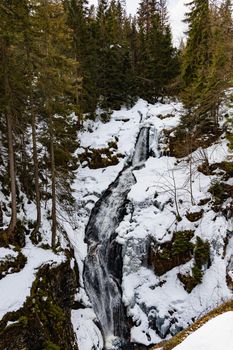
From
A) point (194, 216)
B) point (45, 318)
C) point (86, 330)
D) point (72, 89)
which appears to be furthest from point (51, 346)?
point (72, 89)

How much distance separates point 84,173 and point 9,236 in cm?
1086

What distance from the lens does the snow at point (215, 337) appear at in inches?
137

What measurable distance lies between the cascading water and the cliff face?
2086 millimetres

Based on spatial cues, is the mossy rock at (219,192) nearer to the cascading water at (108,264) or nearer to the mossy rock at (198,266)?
the mossy rock at (198,266)

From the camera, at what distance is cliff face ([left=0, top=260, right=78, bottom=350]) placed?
36.3 feet

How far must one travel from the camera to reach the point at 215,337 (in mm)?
3627

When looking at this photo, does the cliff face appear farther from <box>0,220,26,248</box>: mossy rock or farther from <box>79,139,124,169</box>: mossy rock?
<box>79,139,124,169</box>: mossy rock

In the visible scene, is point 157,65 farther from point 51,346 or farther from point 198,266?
point 51,346

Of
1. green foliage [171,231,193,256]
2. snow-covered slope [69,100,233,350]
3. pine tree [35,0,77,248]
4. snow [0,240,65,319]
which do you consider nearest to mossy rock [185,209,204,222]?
snow-covered slope [69,100,233,350]

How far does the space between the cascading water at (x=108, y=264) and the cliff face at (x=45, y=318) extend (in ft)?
6.84

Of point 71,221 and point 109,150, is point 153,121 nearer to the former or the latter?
point 109,150

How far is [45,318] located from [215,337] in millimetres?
10077

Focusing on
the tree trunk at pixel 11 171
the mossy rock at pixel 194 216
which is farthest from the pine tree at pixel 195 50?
the tree trunk at pixel 11 171

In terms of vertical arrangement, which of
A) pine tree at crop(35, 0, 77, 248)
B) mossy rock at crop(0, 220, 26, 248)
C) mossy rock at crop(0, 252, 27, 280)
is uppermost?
pine tree at crop(35, 0, 77, 248)
